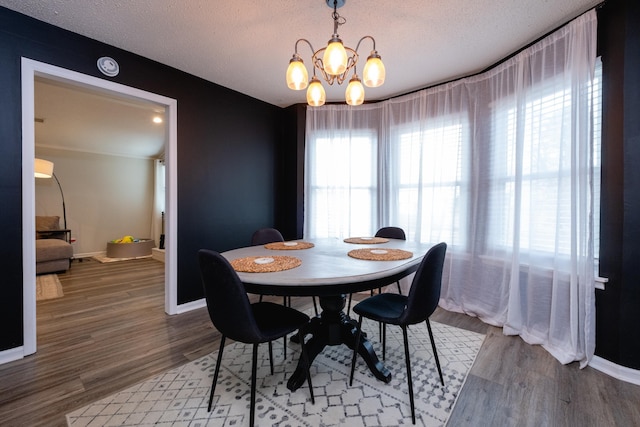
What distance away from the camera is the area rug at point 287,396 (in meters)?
1.34

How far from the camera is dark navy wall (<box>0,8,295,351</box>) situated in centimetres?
185

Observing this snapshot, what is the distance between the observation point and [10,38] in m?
1.86

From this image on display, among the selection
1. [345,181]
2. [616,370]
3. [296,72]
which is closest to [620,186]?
[616,370]

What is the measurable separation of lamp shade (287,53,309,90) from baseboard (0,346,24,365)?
8.62ft

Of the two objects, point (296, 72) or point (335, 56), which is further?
point (296, 72)

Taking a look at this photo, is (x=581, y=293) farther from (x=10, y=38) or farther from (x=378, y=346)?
(x=10, y=38)

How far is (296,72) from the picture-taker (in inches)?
64.5

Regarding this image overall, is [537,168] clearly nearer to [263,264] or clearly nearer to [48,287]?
[263,264]

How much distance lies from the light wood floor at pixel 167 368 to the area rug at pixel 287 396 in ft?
0.34

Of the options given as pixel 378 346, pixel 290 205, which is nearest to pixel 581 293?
pixel 378 346

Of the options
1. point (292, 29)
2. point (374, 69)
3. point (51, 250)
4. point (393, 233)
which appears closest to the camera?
point (374, 69)

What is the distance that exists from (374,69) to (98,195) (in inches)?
260

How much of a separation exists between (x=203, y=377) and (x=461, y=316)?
233 cm

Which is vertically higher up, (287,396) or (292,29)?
(292,29)
